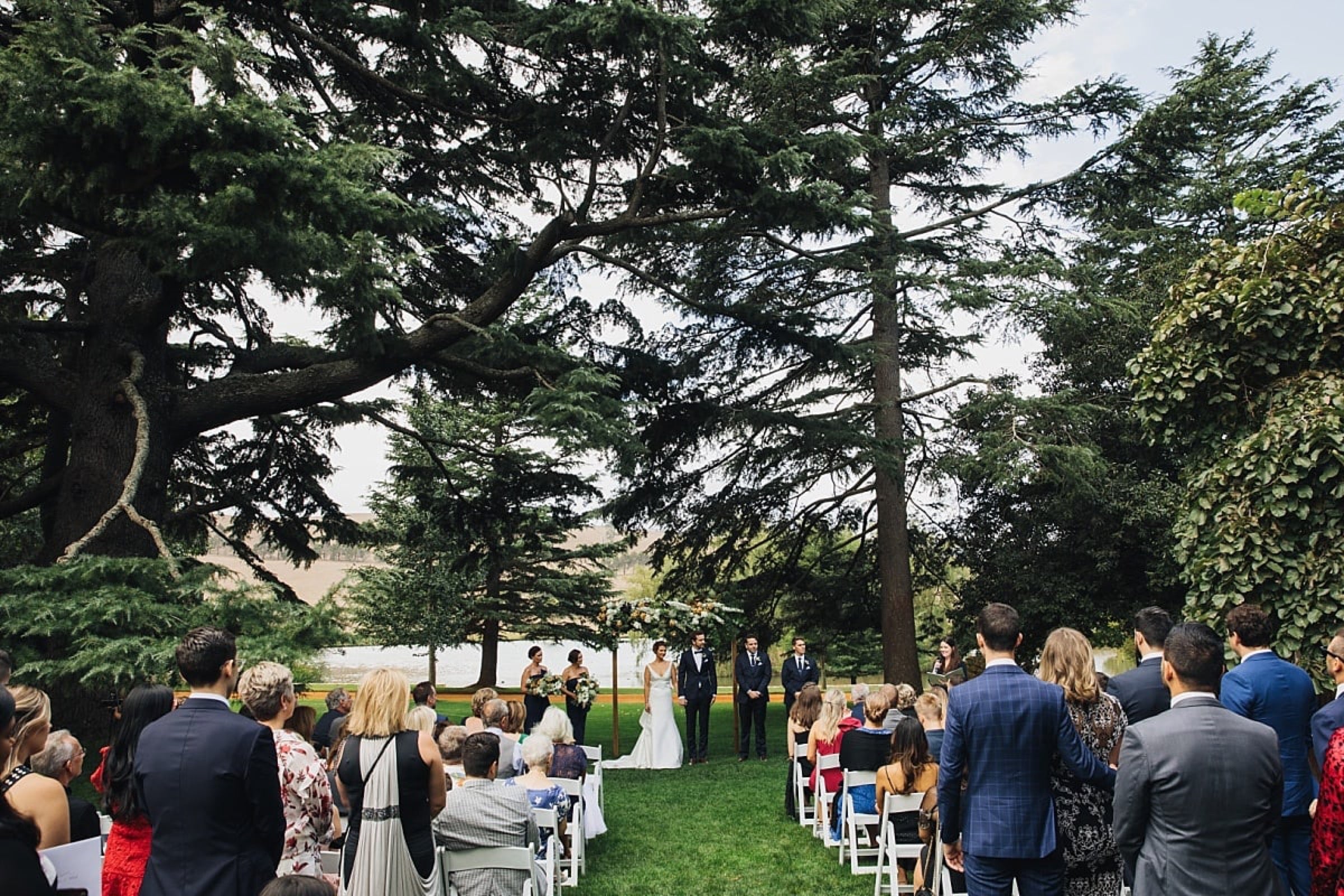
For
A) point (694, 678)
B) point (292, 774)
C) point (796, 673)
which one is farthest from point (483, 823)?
point (694, 678)

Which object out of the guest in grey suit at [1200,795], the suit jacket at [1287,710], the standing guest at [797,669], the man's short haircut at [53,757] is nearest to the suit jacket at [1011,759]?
the guest in grey suit at [1200,795]

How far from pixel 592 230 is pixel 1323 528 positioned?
27.1ft

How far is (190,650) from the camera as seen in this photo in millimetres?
3730

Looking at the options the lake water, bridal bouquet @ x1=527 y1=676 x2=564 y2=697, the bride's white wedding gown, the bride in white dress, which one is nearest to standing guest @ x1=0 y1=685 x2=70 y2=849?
bridal bouquet @ x1=527 y1=676 x2=564 y2=697

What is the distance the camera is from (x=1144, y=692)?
5.30m

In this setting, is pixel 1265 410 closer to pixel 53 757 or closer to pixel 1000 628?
pixel 1000 628

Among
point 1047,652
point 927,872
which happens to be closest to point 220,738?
point 1047,652

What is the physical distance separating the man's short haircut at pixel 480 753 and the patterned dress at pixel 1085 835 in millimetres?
2767

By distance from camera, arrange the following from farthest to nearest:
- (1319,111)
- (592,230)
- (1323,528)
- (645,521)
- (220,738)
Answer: (1319,111) → (645,521) → (592,230) → (1323,528) → (220,738)

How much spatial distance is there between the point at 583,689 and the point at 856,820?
20.2 ft

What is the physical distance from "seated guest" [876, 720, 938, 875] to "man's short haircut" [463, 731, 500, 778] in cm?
256

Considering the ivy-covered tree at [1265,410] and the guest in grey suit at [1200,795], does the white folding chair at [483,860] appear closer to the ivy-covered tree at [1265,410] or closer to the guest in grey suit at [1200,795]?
the guest in grey suit at [1200,795]

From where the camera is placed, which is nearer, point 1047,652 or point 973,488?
point 1047,652

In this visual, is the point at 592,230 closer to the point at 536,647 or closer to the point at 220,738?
the point at 536,647
